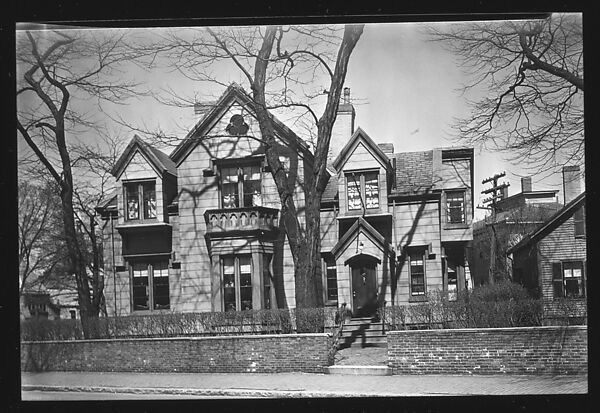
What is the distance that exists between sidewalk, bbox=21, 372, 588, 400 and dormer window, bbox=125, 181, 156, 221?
4488 millimetres

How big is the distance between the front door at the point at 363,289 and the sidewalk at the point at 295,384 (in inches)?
92.7

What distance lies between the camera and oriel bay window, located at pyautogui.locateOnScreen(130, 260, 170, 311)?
1716 cm

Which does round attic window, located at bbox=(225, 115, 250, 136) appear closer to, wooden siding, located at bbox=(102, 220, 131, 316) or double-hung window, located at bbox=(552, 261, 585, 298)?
wooden siding, located at bbox=(102, 220, 131, 316)

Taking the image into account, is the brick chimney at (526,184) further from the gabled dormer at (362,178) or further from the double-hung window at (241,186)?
the double-hung window at (241,186)

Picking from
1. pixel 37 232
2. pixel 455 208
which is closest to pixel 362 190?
pixel 455 208

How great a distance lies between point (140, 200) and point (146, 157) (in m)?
1.38

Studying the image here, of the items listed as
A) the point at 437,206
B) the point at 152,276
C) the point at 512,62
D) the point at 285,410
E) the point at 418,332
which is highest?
the point at 512,62

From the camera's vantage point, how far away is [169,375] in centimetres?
1544

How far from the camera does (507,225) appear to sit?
1606 centimetres

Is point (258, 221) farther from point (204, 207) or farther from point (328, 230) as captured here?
point (328, 230)

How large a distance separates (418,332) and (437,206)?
3737 millimetres

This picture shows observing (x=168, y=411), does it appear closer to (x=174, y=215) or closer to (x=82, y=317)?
(x=82, y=317)

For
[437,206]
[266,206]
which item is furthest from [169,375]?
[437,206]

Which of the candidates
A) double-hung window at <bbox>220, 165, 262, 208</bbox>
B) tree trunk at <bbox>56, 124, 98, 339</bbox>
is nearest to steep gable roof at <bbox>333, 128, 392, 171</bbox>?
double-hung window at <bbox>220, 165, 262, 208</bbox>
